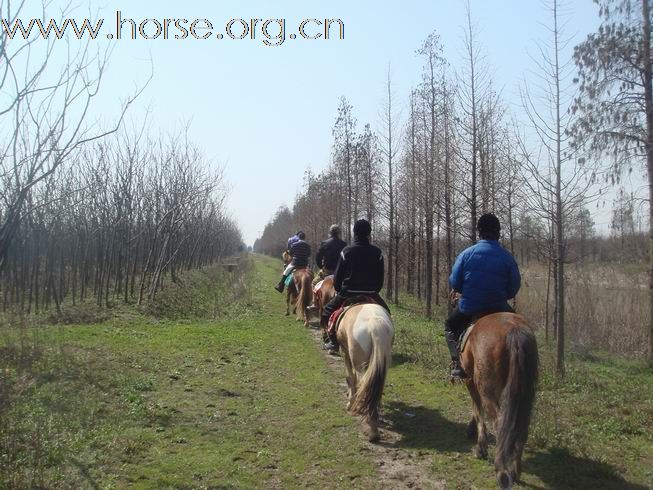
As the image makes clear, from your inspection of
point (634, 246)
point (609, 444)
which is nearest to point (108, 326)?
point (609, 444)

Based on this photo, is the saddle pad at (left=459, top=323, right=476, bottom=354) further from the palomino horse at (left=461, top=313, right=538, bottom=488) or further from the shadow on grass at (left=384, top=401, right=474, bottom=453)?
the shadow on grass at (left=384, top=401, right=474, bottom=453)

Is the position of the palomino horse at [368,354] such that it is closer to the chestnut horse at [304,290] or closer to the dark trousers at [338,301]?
the dark trousers at [338,301]

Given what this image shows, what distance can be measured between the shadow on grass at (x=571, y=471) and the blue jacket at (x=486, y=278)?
1.43 meters

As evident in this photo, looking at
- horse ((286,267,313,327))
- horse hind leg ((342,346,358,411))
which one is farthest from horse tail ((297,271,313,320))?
horse hind leg ((342,346,358,411))

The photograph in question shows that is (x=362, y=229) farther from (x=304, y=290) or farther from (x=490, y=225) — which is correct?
(x=304, y=290)

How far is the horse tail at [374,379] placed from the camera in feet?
18.2

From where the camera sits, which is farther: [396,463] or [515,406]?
[396,463]

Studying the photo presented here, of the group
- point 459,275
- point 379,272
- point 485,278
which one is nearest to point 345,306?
point 379,272

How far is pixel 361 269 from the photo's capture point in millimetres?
7160

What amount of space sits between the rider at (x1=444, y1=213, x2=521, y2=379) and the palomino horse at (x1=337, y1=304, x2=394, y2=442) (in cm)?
75

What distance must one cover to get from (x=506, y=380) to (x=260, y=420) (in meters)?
3.10

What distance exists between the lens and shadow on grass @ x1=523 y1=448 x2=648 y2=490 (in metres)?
4.49

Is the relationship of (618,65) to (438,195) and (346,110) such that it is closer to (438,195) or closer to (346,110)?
(438,195)

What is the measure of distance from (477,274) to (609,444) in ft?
6.90
